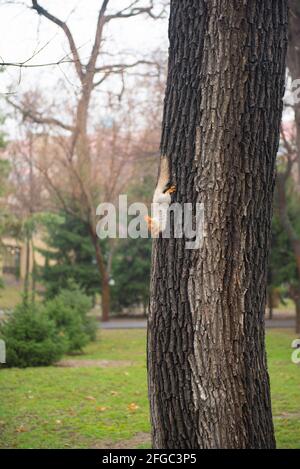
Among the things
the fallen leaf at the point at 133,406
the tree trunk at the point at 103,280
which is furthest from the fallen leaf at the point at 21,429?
the tree trunk at the point at 103,280

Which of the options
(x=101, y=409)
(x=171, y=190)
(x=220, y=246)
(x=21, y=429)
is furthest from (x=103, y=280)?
(x=220, y=246)

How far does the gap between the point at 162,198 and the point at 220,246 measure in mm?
488

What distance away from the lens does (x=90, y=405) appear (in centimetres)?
914

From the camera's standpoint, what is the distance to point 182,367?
12.5ft

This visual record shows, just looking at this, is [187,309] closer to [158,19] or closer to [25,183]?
[158,19]

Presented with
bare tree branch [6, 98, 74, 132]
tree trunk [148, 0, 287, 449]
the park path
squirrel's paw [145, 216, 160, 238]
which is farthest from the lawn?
bare tree branch [6, 98, 74, 132]

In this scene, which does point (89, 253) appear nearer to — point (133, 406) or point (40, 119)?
point (40, 119)

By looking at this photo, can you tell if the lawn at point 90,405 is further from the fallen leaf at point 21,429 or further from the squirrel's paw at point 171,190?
the squirrel's paw at point 171,190

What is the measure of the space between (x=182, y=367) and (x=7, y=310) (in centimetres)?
1061

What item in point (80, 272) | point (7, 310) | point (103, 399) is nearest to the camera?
point (103, 399)

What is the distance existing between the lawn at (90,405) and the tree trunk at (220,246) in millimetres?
2984

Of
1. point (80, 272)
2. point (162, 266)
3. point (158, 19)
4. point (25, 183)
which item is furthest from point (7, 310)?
point (25, 183)

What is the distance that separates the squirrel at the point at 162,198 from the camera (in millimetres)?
4004

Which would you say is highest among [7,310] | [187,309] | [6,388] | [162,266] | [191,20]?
[191,20]
